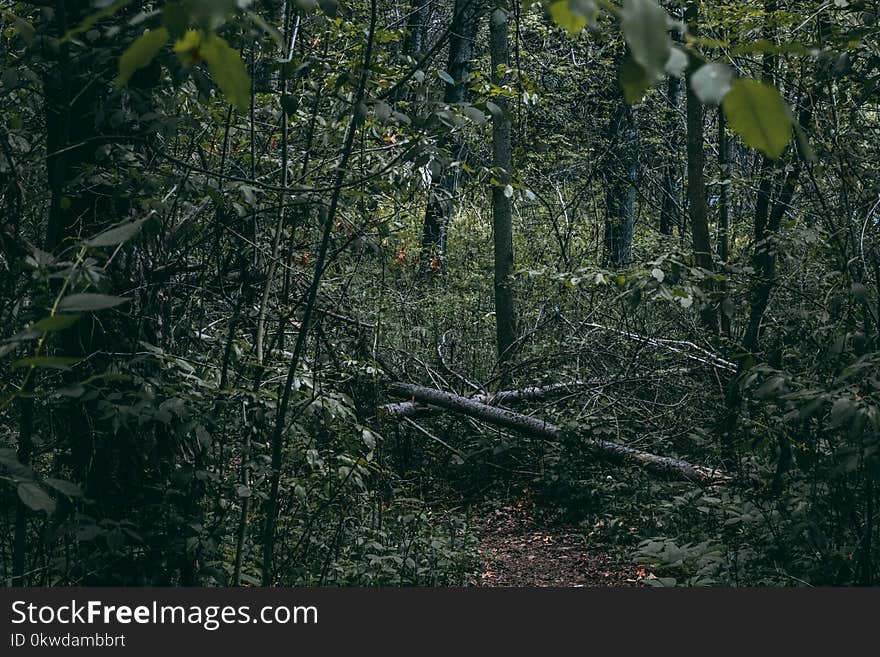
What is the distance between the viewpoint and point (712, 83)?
1116 millimetres

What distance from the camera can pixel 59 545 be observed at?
408 centimetres

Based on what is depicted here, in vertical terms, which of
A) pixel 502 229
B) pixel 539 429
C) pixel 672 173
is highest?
pixel 672 173

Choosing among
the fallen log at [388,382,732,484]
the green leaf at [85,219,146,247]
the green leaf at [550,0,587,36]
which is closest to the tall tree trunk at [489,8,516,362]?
the fallen log at [388,382,732,484]

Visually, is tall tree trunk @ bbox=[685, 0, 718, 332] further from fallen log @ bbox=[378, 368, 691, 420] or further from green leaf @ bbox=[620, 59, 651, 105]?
green leaf @ bbox=[620, 59, 651, 105]

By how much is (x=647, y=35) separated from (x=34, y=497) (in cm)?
190

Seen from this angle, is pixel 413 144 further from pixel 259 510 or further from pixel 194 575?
pixel 259 510

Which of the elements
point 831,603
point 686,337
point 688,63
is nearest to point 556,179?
point 686,337

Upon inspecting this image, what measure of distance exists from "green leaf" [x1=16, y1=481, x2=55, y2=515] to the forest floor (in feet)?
14.5

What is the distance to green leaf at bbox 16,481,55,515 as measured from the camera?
6.88 ft

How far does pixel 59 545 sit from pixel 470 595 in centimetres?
215

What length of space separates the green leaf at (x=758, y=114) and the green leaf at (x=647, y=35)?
0.12m

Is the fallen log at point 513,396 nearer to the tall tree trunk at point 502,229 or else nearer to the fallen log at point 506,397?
the fallen log at point 506,397

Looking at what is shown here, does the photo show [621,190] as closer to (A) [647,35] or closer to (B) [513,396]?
(B) [513,396]

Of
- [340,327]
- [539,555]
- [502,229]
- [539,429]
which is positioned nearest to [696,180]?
[502,229]
